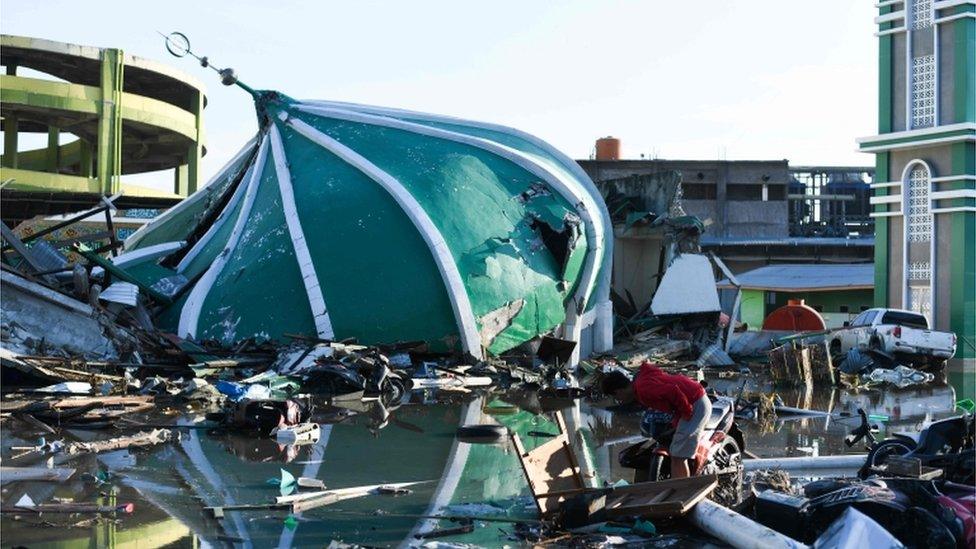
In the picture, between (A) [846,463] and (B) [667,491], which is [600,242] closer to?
(A) [846,463]

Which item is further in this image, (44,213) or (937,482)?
(44,213)

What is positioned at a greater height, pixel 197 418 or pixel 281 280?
pixel 281 280

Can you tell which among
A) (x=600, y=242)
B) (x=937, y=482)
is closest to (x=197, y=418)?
(x=937, y=482)

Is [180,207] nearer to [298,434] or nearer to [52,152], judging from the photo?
[298,434]

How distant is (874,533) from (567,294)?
16.3 meters

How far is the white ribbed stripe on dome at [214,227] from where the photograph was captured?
22.5 m

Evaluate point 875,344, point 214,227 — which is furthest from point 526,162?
point 875,344

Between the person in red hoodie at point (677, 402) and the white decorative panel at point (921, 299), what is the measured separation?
70.1 feet

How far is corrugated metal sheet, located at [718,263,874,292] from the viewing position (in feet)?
131

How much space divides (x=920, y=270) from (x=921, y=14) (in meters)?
6.29

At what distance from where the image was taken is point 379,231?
20766 mm

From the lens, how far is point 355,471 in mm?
9922

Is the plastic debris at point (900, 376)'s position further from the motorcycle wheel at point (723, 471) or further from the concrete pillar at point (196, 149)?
the concrete pillar at point (196, 149)

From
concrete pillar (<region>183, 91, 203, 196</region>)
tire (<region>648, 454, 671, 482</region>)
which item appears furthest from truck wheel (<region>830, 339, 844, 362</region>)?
concrete pillar (<region>183, 91, 203, 196</region>)
